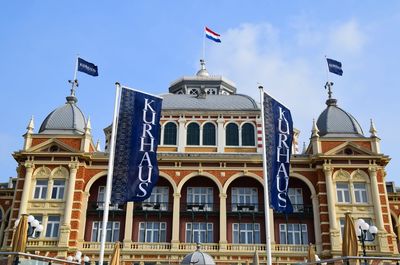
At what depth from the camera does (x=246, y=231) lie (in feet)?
130

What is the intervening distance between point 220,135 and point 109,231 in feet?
44.3

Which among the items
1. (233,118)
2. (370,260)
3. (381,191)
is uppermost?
(233,118)

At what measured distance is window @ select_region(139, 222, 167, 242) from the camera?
39.1 meters

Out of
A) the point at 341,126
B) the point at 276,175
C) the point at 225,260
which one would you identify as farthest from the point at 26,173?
the point at 341,126

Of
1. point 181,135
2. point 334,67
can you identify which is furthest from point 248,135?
point 334,67

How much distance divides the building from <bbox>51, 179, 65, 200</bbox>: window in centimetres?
8

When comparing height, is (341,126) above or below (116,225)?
above

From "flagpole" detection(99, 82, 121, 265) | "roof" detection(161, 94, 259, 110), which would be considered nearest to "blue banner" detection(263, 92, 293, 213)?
"flagpole" detection(99, 82, 121, 265)

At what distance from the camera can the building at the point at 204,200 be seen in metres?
37.6

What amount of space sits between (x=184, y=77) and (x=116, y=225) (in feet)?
65.8

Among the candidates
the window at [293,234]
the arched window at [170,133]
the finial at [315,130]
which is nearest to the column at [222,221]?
the window at [293,234]

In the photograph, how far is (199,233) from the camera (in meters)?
39.4

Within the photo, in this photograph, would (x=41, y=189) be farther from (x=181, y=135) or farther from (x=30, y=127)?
(x=181, y=135)

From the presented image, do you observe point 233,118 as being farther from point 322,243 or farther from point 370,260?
point 370,260
